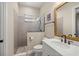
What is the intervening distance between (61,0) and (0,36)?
1658 millimetres

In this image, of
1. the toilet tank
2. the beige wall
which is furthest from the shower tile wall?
the beige wall

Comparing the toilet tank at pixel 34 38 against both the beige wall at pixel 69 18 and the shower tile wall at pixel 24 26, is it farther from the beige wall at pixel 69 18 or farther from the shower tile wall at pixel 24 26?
the beige wall at pixel 69 18

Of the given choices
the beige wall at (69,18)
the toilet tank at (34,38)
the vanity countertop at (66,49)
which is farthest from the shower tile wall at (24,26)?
the vanity countertop at (66,49)

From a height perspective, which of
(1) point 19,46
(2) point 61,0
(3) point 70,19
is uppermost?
(2) point 61,0

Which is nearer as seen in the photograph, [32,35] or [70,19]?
[70,19]

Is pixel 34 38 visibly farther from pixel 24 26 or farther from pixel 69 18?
pixel 69 18

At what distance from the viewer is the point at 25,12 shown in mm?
4309

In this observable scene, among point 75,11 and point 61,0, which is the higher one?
point 61,0

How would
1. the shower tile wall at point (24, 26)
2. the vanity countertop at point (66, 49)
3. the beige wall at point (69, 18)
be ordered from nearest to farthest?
the vanity countertop at point (66, 49)
the beige wall at point (69, 18)
the shower tile wall at point (24, 26)

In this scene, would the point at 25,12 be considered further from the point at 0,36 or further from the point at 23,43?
the point at 0,36

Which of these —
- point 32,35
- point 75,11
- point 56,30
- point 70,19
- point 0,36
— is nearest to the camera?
point 75,11

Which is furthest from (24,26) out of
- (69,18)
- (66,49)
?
(66,49)

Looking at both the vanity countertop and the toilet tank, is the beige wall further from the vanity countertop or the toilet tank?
the toilet tank

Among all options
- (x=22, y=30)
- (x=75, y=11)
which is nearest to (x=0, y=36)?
(x=75, y=11)
